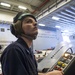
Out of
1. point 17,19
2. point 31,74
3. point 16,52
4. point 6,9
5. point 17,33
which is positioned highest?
point 6,9

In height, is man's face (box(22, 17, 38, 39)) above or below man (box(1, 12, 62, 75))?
above

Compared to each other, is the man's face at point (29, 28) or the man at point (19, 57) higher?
the man's face at point (29, 28)

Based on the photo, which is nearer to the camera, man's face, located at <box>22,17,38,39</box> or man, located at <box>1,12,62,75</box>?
man, located at <box>1,12,62,75</box>

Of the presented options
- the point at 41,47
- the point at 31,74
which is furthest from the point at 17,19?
the point at 41,47

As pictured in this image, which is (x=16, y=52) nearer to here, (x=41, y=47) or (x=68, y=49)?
(x=68, y=49)

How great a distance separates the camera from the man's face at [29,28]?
3.41ft

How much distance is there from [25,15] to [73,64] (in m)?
0.65

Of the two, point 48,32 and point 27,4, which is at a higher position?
point 27,4

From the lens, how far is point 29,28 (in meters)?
1.04

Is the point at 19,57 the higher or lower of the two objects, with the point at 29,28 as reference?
lower

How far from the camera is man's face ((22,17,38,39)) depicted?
1.04 m

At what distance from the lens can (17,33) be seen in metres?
1.05

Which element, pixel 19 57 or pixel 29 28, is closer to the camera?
pixel 19 57

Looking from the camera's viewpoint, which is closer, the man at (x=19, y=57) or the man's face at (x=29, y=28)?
the man at (x=19, y=57)
